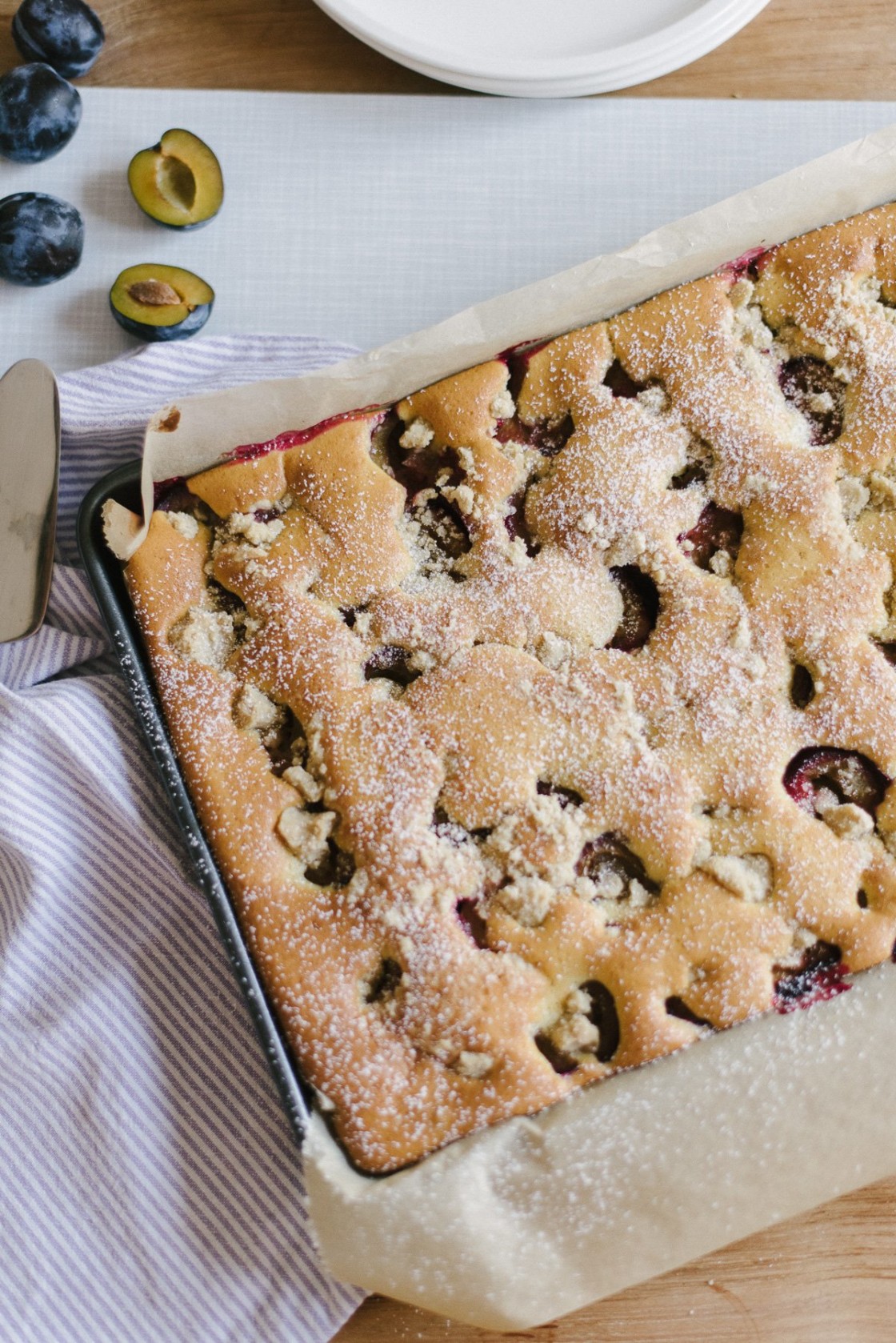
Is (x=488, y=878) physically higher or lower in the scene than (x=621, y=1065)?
higher

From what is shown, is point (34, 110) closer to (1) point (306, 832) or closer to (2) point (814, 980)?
(1) point (306, 832)

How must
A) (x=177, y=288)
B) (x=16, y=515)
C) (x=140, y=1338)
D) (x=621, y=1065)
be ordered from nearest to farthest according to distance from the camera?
(x=621, y=1065)
(x=140, y=1338)
(x=16, y=515)
(x=177, y=288)

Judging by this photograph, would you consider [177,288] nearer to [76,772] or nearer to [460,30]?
[460,30]

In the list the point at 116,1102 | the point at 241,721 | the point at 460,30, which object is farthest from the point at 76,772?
the point at 460,30

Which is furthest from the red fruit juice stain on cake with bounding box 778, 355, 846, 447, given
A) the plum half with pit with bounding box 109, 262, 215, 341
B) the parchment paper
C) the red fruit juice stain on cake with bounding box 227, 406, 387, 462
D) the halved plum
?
the plum half with pit with bounding box 109, 262, 215, 341

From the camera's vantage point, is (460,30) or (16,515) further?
(460,30)

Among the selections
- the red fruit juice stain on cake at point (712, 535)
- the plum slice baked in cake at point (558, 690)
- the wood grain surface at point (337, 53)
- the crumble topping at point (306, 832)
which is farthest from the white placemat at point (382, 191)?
the crumble topping at point (306, 832)

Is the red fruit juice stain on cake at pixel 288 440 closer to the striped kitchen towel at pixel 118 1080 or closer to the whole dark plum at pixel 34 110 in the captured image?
the striped kitchen towel at pixel 118 1080

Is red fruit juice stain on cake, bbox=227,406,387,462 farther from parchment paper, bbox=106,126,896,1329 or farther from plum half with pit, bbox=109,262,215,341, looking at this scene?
parchment paper, bbox=106,126,896,1329
